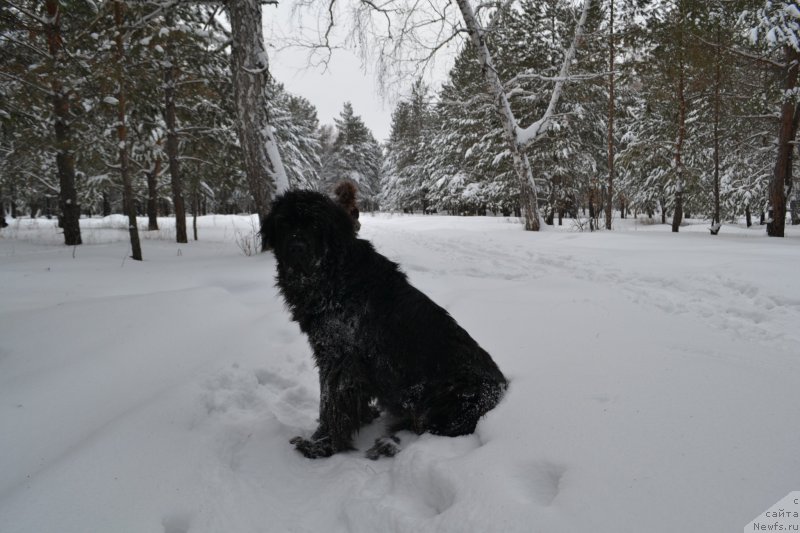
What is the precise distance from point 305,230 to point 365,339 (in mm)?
775

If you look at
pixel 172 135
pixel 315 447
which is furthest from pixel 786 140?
pixel 172 135

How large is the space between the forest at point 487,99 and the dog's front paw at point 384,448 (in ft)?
8.66

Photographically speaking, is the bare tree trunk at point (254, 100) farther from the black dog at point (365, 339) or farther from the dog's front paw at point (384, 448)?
the dog's front paw at point (384, 448)

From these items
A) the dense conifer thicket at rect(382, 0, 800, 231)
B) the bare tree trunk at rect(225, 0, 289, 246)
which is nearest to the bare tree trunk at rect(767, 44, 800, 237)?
the dense conifer thicket at rect(382, 0, 800, 231)

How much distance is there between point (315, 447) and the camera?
2174 mm

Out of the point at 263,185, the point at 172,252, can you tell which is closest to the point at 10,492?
the point at 263,185

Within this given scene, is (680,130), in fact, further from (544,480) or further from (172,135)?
(172,135)

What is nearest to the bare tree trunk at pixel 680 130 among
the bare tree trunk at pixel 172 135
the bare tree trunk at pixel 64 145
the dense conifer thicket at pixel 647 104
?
the dense conifer thicket at pixel 647 104

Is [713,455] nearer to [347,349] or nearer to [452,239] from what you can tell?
[347,349]

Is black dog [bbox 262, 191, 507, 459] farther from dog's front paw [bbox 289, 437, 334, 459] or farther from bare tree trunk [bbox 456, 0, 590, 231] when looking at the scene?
bare tree trunk [bbox 456, 0, 590, 231]

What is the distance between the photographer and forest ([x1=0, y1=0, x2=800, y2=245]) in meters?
6.91

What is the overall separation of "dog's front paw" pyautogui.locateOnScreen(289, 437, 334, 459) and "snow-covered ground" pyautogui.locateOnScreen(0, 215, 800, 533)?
5 centimetres

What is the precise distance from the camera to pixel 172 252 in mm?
8805

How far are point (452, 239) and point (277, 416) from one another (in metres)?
9.13
